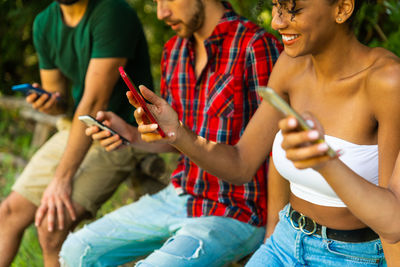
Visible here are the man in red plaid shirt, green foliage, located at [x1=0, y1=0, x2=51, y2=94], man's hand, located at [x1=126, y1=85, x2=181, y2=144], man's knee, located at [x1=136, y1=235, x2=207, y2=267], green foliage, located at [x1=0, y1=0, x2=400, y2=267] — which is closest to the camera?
man's hand, located at [x1=126, y1=85, x2=181, y2=144]

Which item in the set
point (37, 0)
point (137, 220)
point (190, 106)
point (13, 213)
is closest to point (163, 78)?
point (190, 106)

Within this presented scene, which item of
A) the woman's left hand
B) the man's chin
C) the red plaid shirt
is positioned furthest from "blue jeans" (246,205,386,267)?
the man's chin

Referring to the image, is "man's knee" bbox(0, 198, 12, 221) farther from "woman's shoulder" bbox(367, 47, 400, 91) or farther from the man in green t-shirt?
"woman's shoulder" bbox(367, 47, 400, 91)

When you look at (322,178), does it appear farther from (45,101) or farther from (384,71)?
(45,101)

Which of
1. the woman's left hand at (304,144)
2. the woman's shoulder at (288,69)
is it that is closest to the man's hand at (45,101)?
the woman's shoulder at (288,69)

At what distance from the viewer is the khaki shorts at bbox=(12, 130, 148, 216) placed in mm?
2799

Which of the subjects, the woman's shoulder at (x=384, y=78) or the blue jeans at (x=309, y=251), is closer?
the woman's shoulder at (x=384, y=78)

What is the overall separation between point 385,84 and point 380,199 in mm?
408

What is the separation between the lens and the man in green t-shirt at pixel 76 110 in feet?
8.88

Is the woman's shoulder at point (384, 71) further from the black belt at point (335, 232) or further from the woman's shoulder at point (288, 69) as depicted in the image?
the black belt at point (335, 232)

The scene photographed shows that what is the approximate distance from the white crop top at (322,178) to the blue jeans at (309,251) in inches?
5.0

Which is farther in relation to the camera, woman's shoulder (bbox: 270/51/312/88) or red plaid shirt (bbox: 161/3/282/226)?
red plaid shirt (bbox: 161/3/282/226)

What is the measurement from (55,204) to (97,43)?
2.83 feet

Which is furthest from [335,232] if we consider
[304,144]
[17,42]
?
[17,42]
